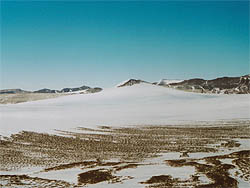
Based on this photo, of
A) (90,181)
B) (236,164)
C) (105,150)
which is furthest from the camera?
(105,150)

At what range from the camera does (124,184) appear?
32.9ft

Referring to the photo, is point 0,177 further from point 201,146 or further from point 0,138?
point 201,146

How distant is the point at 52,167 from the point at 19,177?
6.33ft

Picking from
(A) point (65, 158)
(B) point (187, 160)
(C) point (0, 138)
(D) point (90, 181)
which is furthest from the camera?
(C) point (0, 138)

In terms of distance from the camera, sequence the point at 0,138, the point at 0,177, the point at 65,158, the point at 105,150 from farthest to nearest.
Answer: the point at 0,138 → the point at 105,150 → the point at 65,158 → the point at 0,177

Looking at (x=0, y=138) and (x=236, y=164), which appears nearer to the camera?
(x=236, y=164)

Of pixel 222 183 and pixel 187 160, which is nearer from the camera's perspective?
pixel 222 183

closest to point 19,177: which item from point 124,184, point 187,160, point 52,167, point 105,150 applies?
point 52,167

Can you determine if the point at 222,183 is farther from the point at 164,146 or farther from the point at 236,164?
the point at 164,146

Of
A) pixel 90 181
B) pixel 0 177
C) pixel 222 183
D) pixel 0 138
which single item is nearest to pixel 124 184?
pixel 90 181

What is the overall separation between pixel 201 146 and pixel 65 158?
902 centimetres

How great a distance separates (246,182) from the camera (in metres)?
9.88

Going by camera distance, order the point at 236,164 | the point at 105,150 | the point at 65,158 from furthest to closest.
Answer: the point at 105,150 → the point at 65,158 → the point at 236,164

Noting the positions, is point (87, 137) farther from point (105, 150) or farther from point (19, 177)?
point (19, 177)
